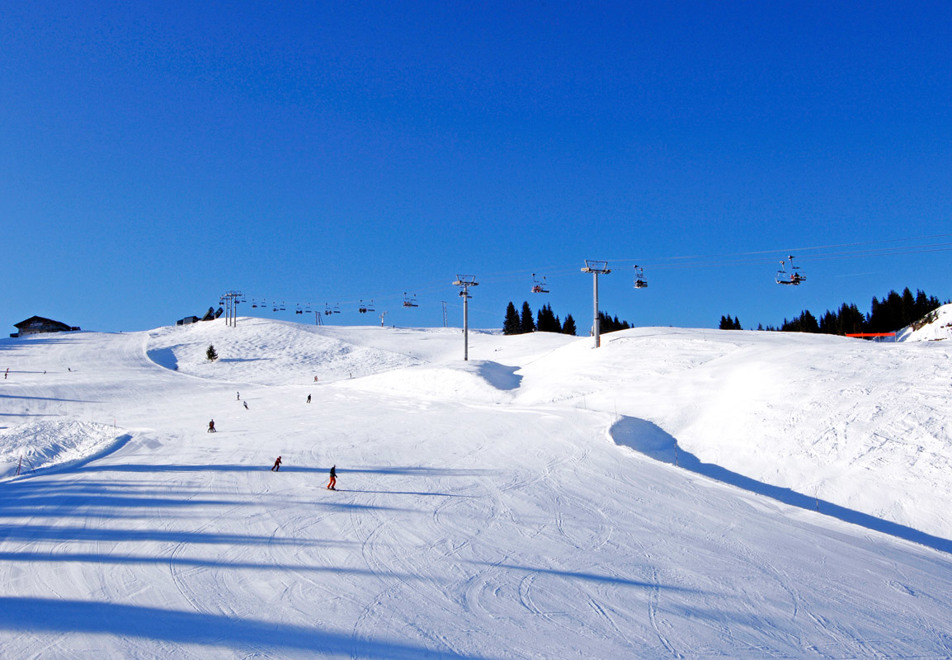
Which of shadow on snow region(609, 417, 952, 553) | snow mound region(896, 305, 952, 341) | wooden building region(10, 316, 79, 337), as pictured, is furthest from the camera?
wooden building region(10, 316, 79, 337)

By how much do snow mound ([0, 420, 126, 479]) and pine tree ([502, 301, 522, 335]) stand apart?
7936 centimetres

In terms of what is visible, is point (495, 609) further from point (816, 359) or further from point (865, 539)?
point (816, 359)

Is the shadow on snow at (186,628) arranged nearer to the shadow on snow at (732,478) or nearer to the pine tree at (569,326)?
the shadow on snow at (732,478)

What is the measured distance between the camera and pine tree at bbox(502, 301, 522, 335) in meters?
103

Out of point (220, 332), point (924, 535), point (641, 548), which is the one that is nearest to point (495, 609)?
point (641, 548)

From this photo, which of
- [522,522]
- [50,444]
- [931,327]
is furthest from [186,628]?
[931,327]

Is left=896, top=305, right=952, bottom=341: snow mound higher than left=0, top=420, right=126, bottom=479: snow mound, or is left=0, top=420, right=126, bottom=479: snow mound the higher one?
left=896, top=305, right=952, bottom=341: snow mound

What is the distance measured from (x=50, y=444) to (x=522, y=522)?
72.6 feet

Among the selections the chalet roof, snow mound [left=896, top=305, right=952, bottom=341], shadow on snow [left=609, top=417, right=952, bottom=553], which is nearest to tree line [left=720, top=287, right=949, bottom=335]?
snow mound [left=896, top=305, right=952, bottom=341]

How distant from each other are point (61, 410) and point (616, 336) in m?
37.8

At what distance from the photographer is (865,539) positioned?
40.4 ft

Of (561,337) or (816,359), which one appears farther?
(561,337)

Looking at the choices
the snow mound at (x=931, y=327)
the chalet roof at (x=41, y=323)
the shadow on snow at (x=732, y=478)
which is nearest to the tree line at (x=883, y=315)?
the snow mound at (x=931, y=327)

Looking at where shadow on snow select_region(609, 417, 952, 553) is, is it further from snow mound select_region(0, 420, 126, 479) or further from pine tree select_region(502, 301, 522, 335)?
pine tree select_region(502, 301, 522, 335)
